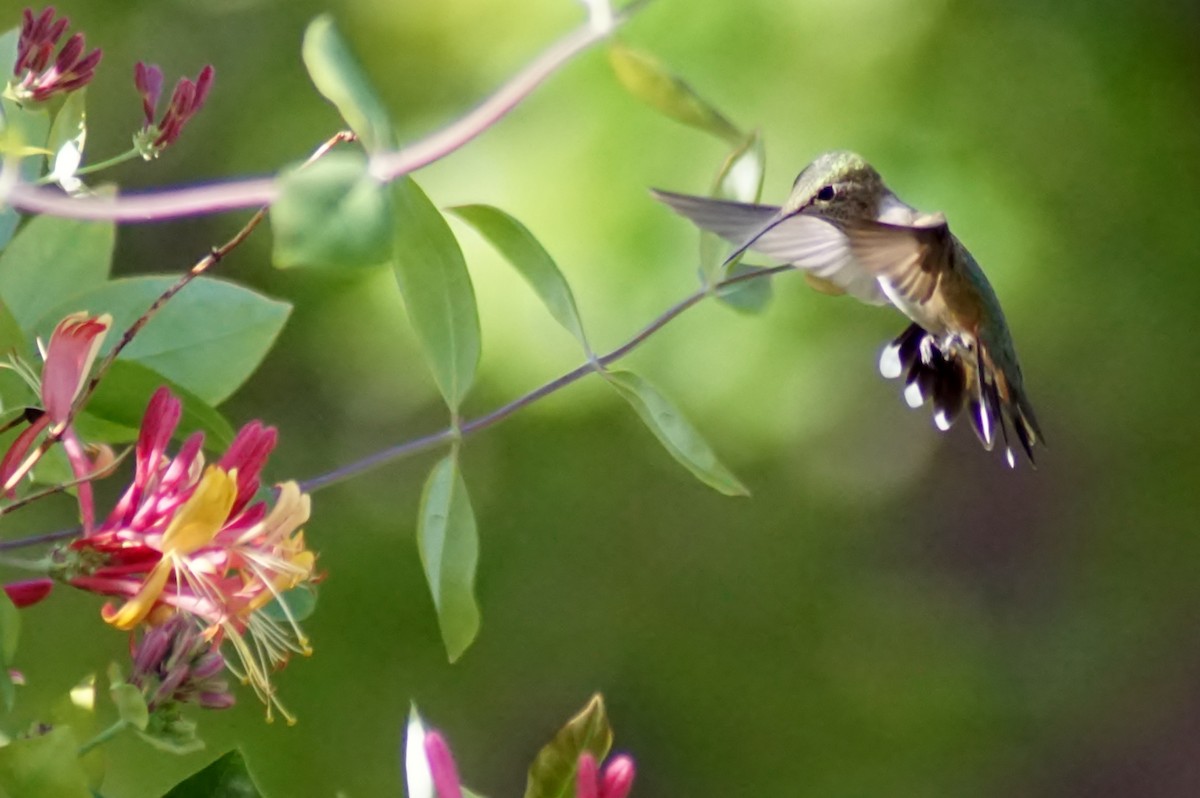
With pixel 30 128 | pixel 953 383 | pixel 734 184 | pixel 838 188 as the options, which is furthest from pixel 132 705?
pixel 953 383

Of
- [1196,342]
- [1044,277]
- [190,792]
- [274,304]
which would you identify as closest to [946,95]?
[1044,277]

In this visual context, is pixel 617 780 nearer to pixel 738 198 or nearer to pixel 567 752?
pixel 567 752

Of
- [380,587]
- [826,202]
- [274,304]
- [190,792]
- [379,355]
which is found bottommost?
[380,587]

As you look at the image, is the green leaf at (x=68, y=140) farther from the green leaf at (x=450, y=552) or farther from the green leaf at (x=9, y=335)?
the green leaf at (x=450, y=552)

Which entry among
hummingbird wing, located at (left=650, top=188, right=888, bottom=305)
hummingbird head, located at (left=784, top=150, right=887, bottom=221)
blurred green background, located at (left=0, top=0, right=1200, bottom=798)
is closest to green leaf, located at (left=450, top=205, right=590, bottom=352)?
hummingbird wing, located at (left=650, top=188, right=888, bottom=305)

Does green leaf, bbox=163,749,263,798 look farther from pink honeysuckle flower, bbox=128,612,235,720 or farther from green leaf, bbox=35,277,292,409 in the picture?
green leaf, bbox=35,277,292,409

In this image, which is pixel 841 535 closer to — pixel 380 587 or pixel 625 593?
pixel 625 593

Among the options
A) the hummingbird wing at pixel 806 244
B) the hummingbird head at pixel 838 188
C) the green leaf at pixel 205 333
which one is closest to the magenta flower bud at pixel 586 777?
the green leaf at pixel 205 333
